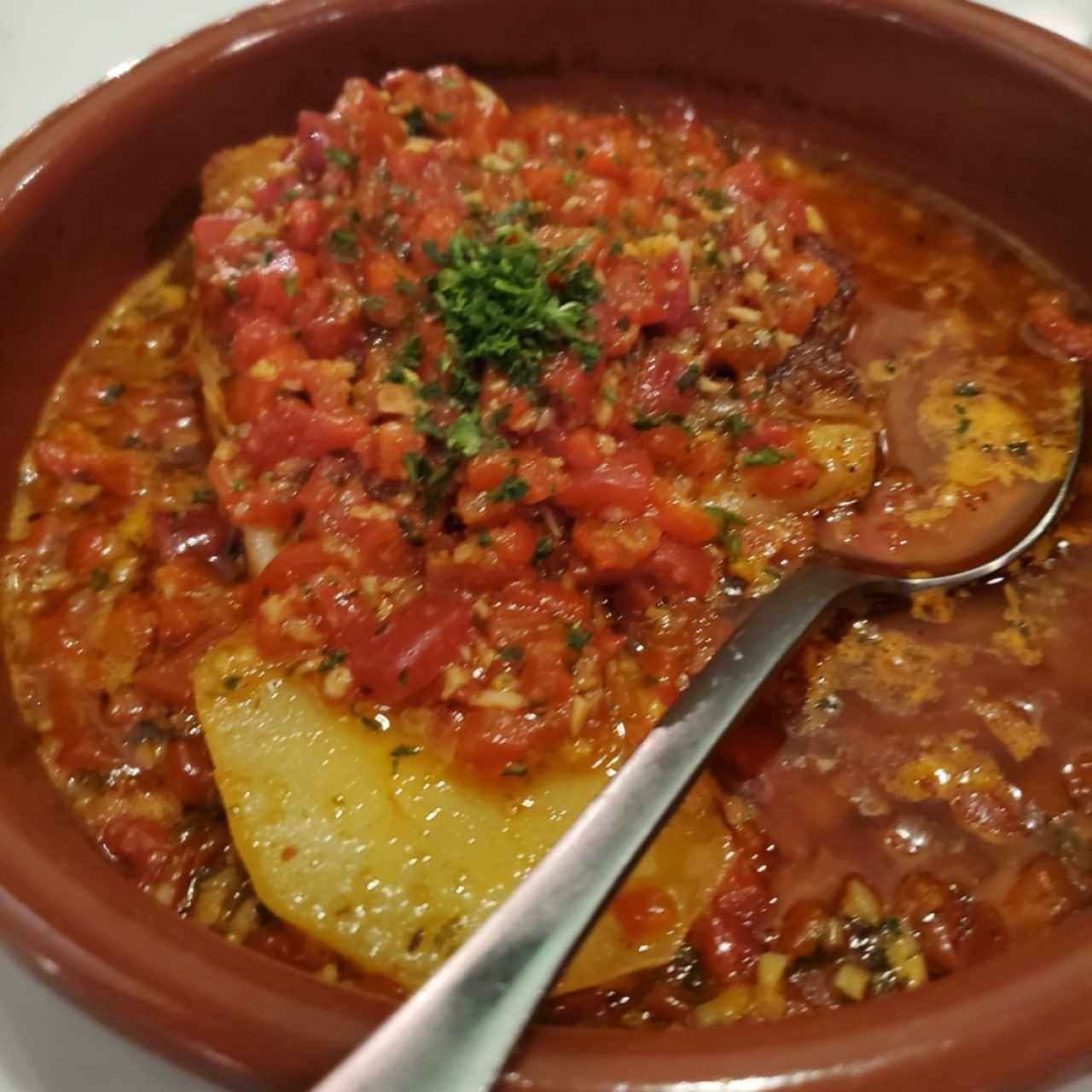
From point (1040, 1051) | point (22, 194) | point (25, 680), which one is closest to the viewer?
point (1040, 1051)

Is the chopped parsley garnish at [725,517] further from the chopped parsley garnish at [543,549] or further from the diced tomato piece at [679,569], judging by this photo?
the chopped parsley garnish at [543,549]

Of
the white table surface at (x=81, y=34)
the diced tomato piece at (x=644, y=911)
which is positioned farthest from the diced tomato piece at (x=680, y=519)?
the white table surface at (x=81, y=34)

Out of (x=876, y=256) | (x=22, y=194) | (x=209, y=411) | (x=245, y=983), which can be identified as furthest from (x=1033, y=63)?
(x=245, y=983)

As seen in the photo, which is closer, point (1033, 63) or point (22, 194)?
point (22, 194)

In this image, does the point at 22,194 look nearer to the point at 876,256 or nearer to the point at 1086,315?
the point at 876,256

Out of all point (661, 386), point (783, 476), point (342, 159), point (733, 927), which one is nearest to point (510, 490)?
point (661, 386)

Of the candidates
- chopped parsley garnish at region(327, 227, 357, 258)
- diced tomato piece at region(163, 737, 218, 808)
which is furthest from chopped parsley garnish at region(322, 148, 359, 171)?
diced tomato piece at region(163, 737, 218, 808)
